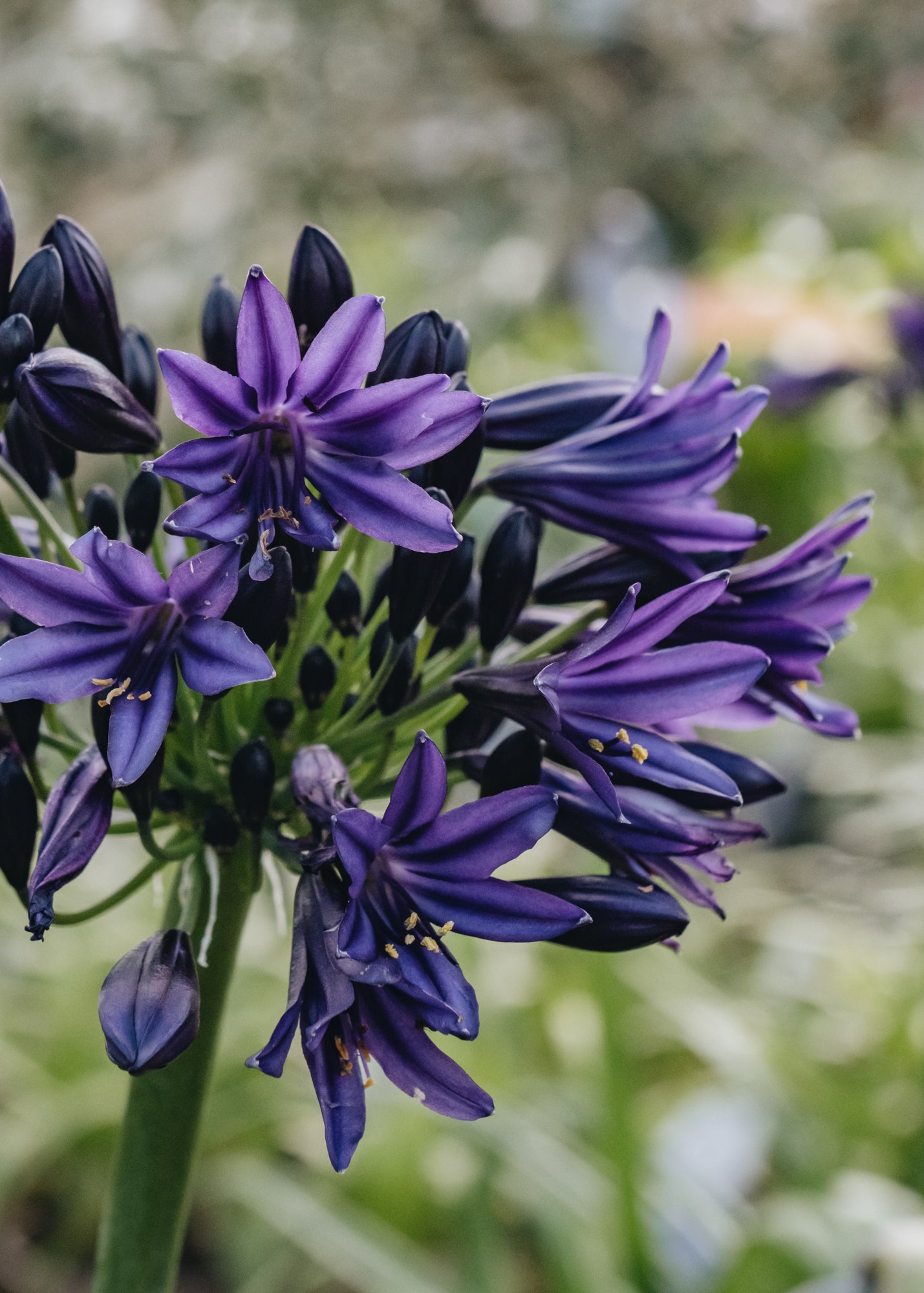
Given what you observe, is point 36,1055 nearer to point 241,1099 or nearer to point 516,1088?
point 241,1099

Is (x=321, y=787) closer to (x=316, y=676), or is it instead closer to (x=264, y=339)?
(x=316, y=676)

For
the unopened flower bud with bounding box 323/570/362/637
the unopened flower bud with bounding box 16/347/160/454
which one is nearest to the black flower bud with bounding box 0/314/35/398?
the unopened flower bud with bounding box 16/347/160/454

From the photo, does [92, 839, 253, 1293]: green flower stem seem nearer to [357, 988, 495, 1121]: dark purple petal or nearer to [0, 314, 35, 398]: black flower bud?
[357, 988, 495, 1121]: dark purple petal

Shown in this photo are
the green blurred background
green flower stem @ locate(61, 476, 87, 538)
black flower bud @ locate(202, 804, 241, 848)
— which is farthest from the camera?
the green blurred background

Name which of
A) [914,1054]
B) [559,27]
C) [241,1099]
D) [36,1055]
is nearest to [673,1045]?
[914,1054]

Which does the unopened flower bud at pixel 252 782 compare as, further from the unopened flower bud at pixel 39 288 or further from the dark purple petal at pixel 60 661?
the unopened flower bud at pixel 39 288

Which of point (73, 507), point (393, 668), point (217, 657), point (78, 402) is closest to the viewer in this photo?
point (217, 657)

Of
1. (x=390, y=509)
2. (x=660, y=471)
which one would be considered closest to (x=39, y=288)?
(x=390, y=509)

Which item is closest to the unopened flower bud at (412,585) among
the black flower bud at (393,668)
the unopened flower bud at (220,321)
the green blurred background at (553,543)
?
the black flower bud at (393,668)
